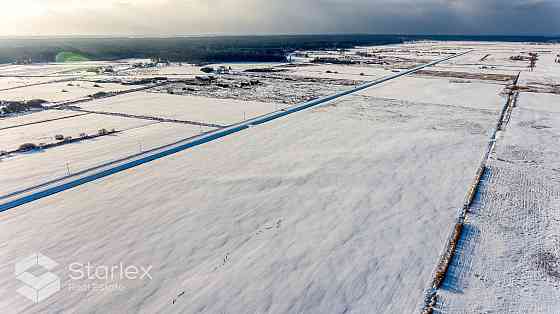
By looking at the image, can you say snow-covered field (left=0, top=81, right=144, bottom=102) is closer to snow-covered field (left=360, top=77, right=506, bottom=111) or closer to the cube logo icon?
the cube logo icon

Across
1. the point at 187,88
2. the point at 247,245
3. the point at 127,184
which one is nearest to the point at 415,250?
the point at 247,245

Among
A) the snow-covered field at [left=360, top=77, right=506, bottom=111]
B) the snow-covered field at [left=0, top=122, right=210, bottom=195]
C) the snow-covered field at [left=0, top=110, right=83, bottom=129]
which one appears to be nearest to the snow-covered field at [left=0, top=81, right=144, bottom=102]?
the snow-covered field at [left=0, top=110, right=83, bottom=129]

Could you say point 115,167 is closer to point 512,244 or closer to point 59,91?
point 512,244

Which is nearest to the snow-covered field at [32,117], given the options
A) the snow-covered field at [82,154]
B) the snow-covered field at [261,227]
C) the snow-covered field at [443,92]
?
the snow-covered field at [82,154]

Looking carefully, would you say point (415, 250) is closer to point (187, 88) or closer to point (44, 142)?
point (44, 142)

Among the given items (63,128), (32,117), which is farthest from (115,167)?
(32,117)

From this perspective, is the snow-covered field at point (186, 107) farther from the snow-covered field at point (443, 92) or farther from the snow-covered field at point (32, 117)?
the snow-covered field at point (443, 92)

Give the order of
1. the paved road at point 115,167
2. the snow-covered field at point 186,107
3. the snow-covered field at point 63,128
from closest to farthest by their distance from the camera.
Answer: the paved road at point 115,167 < the snow-covered field at point 63,128 < the snow-covered field at point 186,107
